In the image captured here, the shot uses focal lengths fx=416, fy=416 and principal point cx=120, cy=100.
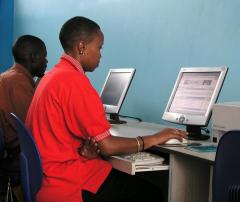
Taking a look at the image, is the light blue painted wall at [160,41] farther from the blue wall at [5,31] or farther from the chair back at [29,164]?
the blue wall at [5,31]

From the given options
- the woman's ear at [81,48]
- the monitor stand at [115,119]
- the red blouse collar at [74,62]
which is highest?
the woman's ear at [81,48]

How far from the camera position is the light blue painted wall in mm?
2533

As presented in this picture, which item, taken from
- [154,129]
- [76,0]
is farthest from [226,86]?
[76,0]

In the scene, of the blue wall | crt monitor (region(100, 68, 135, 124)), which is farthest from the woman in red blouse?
the blue wall

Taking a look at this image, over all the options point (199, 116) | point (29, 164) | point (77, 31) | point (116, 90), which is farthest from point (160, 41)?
point (29, 164)

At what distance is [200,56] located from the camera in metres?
2.72

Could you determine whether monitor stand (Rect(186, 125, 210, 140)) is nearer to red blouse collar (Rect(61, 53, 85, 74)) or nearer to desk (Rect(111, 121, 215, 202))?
desk (Rect(111, 121, 215, 202))

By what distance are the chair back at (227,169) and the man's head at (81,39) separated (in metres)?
0.77

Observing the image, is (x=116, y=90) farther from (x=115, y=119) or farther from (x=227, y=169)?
(x=227, y=169)

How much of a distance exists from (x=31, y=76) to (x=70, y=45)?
0.84m

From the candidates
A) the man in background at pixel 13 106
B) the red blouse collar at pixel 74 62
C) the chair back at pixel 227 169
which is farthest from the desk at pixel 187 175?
the man in background at pixel 13 106

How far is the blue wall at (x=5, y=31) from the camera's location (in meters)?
5.76

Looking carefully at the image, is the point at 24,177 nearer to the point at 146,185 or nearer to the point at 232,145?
the point at 146,185

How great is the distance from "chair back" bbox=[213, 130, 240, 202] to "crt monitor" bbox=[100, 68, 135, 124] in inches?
58.7
